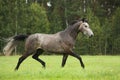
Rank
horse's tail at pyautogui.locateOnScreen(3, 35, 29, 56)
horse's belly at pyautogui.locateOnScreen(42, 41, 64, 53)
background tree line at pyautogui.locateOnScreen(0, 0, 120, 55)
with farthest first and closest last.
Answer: background tree line at pyautogui.locateOnScreen(0, 0, 120, 55)
horse's belly at pyautogui.locateOnScreen(42, 41, 64, 53)
horse's tail at pyautogui.locateOnScreen(3, 35, 29, 56)

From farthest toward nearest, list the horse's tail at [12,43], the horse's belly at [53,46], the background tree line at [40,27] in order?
the background tree line at [40,27] → the horse's belly at [53,46] → the horse's tail at [12,43]

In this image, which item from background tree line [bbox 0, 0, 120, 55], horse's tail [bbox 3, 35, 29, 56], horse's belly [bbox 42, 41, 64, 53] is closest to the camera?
horse's tail [bbox 3, 35, 29, 56]

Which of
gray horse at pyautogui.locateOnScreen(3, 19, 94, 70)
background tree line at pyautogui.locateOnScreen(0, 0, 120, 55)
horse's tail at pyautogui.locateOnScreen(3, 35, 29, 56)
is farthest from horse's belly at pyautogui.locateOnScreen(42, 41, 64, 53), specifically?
background tree line at pyautogui.locateOnScreen(0, 0, 120, 55)

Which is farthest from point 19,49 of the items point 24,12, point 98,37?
point 98,37

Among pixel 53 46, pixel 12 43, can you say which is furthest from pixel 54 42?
pixel 12 43

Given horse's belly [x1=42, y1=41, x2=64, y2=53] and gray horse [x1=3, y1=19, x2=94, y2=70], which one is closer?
gray horse [x1=3, y1=19, x2=94, y2=70]

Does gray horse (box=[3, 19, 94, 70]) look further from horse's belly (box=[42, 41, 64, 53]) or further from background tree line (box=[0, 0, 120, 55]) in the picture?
background tree line (box=[0, 0, 120, 55])

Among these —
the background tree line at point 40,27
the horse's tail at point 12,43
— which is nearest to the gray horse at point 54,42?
the horse's tail at point 12,43

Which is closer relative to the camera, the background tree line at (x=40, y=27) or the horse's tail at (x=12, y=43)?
the horse's tail at (x=12, y=43)

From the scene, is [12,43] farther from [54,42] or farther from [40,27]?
[40,27]

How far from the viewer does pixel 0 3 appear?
1870 inches

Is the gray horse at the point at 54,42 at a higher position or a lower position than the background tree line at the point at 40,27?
higher

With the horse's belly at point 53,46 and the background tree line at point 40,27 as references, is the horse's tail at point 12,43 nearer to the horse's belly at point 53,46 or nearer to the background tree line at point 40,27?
the horse's belly at point 53,46

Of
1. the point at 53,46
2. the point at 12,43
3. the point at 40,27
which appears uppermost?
the point at 12,43
